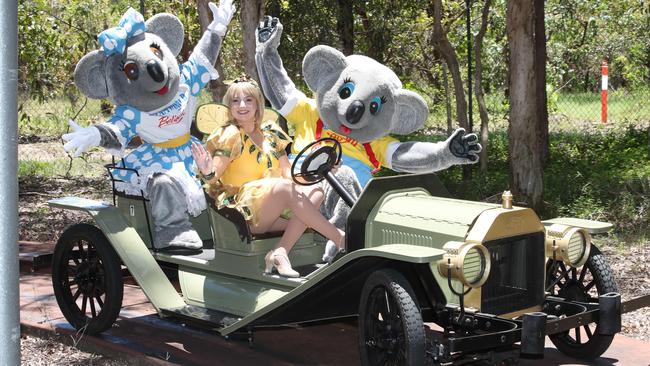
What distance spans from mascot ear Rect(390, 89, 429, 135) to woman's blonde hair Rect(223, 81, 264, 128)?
2.86 feet

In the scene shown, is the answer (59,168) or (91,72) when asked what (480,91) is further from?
(59,168)

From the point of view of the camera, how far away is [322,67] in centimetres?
605

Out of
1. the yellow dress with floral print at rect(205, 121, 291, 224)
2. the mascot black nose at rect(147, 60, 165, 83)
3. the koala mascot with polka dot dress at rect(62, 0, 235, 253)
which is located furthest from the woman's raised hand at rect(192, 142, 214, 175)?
the mascot black nose at rect(147, 60, 165, 83)

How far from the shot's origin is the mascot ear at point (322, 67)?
237 inches

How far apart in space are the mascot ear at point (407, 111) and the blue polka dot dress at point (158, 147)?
4.53 ft

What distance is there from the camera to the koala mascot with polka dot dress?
5984 mm

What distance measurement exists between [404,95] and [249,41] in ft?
10.5

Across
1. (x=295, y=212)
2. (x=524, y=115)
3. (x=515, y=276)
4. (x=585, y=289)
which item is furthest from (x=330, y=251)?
(x=524, y=115)

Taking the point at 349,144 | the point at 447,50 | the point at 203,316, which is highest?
the point at 447,50

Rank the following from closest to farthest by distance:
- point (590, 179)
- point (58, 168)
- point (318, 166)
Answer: point (318, 166)
point (590, 179)
point (58, 168)

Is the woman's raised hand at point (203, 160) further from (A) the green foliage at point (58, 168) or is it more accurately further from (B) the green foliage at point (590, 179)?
(A) the green foliage at point (58, 168)

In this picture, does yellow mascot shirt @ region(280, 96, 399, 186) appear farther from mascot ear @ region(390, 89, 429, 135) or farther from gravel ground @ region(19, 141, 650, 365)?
gravel ground @ region(19, 141, 650, 365)

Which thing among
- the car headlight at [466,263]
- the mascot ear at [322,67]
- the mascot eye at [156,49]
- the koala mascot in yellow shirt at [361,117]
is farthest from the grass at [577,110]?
the car headlight at [466,263]

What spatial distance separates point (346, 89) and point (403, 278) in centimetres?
190
